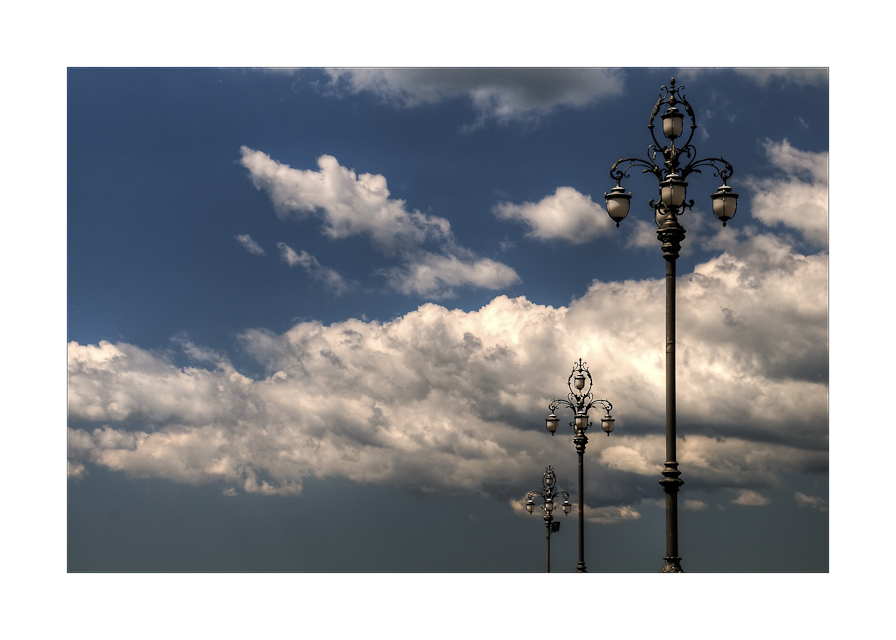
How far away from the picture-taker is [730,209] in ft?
45.4

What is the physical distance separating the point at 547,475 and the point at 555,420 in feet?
39.7

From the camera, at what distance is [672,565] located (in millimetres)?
12016

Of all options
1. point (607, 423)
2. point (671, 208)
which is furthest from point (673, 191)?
point (607, 423)

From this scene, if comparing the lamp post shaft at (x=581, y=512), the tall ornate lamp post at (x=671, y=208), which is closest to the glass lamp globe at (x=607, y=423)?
the lamp post shaft at (x=581, y=512)

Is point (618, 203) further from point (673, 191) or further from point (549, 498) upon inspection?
point (549, 498)

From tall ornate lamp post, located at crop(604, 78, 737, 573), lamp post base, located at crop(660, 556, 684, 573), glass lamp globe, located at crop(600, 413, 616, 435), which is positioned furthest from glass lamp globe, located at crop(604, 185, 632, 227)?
glass lamp globe, located at crop(600, 413, 616, 435)

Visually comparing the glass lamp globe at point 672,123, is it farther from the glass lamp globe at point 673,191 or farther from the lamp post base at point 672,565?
the lamp post base at point 672,565

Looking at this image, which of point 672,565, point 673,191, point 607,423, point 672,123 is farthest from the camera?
point 607,423

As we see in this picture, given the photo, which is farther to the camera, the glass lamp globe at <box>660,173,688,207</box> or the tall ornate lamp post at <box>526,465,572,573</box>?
the tall ornate lamp post at <box>526,465,572,573</box>

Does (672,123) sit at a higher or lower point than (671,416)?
higher

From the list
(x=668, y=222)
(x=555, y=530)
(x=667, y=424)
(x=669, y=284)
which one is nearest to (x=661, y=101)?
(x=668, y=222)

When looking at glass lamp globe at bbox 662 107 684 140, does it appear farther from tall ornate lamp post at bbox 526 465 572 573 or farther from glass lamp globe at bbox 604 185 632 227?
tall ornate lamp post at bbox 526 465 572 573

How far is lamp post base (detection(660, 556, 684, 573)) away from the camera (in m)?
11.9
